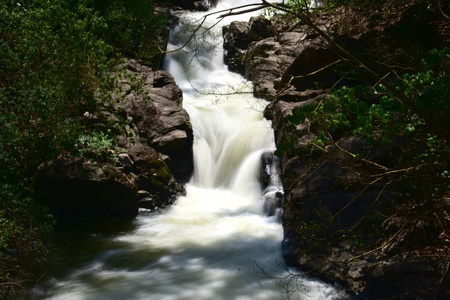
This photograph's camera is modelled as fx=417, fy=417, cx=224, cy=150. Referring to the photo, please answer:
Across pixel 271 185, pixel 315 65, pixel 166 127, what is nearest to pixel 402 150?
pixel 271 185

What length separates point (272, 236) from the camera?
8.20 metres

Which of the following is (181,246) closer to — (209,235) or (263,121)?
(209,235)

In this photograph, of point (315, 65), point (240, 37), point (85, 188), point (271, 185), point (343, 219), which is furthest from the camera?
point (240, 37)

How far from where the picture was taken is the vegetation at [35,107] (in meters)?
6.23

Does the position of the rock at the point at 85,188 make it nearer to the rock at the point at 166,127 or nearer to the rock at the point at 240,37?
the rock at the point at 166,127

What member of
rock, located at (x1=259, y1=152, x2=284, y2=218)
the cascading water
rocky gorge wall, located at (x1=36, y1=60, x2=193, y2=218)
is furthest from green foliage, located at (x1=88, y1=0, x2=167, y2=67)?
rock, located at (x1=259, y1=152, x2=284, y2=218)

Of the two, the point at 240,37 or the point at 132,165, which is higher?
the point at 240,37

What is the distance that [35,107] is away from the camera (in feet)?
22.8

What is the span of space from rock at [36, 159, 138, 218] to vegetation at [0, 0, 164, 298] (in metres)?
0.33

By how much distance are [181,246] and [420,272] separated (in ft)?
13.9

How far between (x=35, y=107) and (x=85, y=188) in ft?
7.53

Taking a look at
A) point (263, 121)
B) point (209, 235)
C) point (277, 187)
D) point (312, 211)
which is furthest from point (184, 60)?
point (312, 211)

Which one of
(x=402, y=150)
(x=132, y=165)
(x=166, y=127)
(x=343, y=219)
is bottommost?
(x=343, y=219)

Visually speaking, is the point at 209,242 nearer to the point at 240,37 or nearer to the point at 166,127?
the point at 166,127
